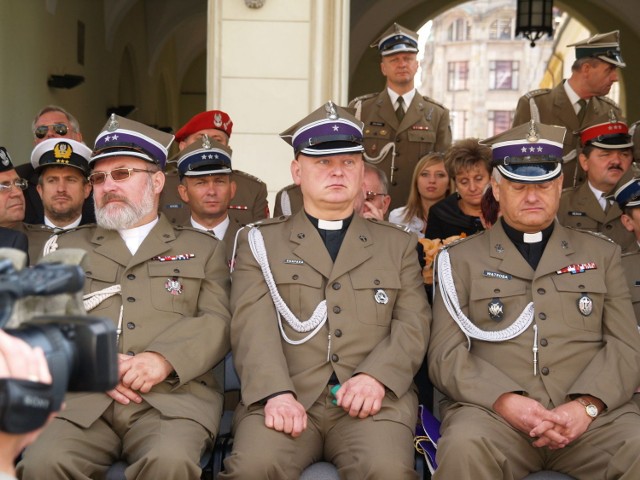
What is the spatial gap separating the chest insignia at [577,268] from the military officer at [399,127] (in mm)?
2707

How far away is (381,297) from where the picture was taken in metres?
4.09

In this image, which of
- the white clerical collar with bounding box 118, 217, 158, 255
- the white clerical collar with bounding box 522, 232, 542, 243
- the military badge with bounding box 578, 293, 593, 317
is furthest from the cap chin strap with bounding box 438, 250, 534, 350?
the white clerical collar with bounding box 118, 217, 158, 255

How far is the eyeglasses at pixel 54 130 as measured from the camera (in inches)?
237

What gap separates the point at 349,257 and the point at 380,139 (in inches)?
107

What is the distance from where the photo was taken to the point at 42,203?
18.5 ft

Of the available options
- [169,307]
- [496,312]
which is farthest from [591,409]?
[169,307]

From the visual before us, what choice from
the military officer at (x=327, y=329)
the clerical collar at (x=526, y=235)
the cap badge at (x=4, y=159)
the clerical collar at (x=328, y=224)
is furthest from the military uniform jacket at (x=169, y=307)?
the clerical collar at (x=526, y=235)

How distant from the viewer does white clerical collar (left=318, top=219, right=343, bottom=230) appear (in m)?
4.26

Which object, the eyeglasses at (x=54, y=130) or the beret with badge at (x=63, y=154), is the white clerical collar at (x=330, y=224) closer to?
the beret with badge at (x=63, y=154)

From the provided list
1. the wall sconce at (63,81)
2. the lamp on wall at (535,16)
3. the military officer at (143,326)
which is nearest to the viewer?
the military officer at (143,326)

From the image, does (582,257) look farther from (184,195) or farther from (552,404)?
(184,195)

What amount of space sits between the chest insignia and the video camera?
2.41 metres

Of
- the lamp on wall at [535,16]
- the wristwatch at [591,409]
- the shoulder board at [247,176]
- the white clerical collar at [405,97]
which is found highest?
the lamp on wall at [535,16]

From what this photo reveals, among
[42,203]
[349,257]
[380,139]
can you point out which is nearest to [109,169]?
[349,257]
